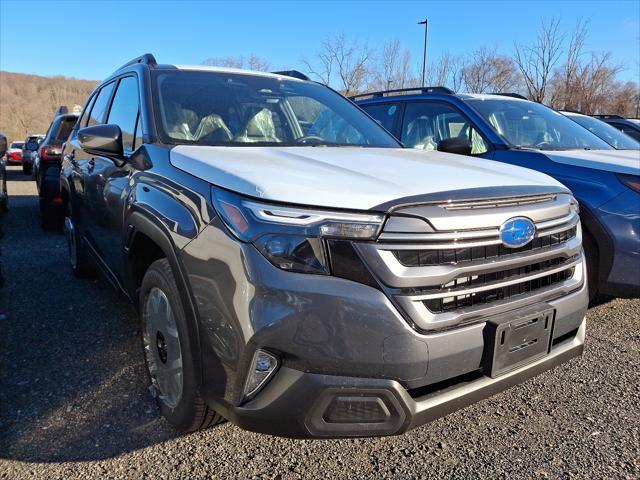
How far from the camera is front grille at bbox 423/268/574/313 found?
180cm

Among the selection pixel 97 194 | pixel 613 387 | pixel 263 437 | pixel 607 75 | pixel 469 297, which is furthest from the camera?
pixel 607 75

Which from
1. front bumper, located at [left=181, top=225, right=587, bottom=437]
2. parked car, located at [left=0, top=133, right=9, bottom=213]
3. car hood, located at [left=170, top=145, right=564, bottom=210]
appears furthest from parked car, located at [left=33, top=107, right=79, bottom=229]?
front bumper, located at [left=181, top=225, right=587, bottom=437]

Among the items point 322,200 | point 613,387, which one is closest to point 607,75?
point 613,387

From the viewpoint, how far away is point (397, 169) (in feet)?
7.26

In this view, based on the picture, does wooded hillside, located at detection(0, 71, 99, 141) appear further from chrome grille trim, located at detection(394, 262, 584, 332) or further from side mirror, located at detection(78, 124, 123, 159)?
chrome grille trim, located at detection(394, 262, 584, 332)

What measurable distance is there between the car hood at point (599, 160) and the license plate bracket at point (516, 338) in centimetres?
197

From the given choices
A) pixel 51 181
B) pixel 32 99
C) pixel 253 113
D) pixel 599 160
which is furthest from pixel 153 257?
pixel 32 99

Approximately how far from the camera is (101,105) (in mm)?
4141

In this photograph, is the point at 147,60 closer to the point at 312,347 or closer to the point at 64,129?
the point at 312,347

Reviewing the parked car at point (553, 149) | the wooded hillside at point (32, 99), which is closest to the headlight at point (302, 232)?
the parked car at point (553, 149)

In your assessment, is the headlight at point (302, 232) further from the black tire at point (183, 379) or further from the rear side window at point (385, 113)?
the rear side window at point (385, 113)

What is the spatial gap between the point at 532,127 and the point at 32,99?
80790 mm

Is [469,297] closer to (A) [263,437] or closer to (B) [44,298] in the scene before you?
(A) [263,437]

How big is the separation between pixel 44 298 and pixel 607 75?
27.5 m
